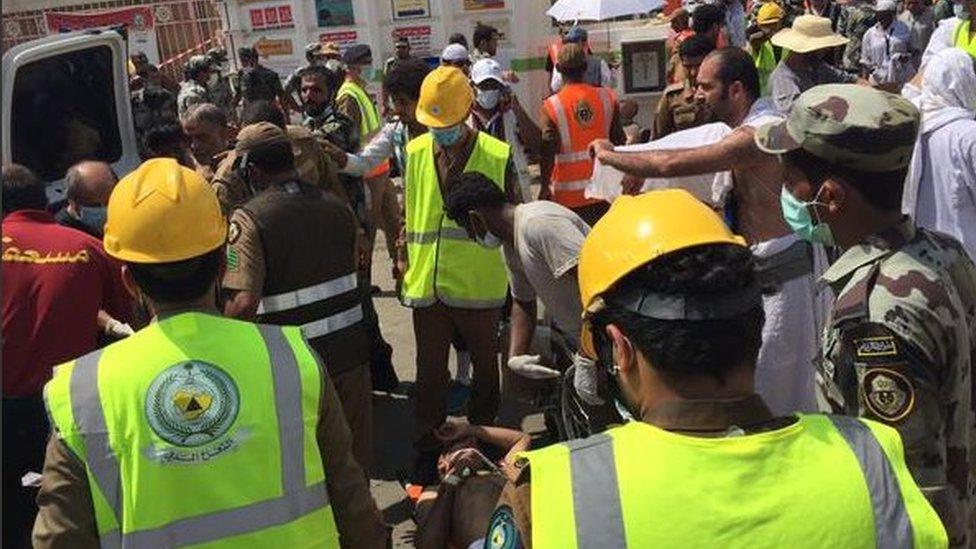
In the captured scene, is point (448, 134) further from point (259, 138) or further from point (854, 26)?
point (854, 26)

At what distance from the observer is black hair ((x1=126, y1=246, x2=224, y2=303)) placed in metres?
2.18

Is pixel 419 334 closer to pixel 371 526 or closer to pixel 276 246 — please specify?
pixel 276 246

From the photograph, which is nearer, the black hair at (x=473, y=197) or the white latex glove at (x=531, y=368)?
the white latex glove at (x=531, y=368)

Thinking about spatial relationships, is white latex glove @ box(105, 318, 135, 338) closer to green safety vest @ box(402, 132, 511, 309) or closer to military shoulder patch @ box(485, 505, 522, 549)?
green safety vest @ box(402, 132, 511, 309)

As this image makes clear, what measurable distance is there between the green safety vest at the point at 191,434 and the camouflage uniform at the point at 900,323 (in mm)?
1201

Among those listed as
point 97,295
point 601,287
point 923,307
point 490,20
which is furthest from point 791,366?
point 490,20

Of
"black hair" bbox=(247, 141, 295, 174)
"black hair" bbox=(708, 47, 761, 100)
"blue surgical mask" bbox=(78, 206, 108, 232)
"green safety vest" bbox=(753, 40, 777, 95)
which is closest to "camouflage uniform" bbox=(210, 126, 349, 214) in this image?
"blue surgical mask" bbox=(78, 206, 108, 232)

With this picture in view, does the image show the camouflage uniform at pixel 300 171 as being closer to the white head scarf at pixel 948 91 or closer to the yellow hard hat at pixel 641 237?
the white head scarf at pixel 948 91

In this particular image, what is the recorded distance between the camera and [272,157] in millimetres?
3848

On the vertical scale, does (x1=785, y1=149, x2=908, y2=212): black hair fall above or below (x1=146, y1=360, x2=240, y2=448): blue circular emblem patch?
above

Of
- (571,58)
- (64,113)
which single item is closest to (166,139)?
(64,113)

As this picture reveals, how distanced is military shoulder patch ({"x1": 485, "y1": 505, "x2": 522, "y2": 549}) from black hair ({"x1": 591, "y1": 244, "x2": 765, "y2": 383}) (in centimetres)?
34

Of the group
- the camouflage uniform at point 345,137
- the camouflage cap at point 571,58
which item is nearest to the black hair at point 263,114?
the camouflage uniform at point 345,137

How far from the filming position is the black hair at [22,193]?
3.91 m
